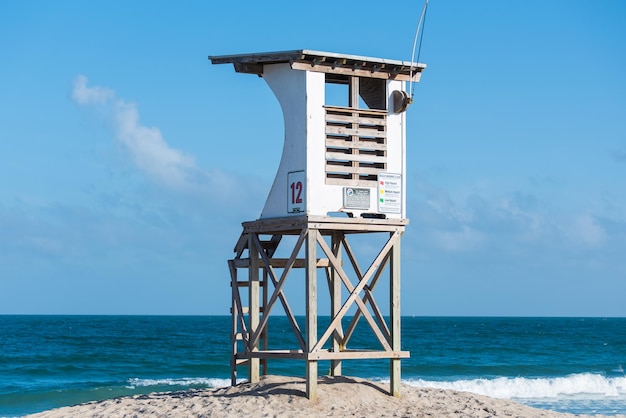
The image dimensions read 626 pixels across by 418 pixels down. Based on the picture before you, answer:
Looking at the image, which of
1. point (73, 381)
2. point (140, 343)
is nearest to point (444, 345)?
point (140, 343)

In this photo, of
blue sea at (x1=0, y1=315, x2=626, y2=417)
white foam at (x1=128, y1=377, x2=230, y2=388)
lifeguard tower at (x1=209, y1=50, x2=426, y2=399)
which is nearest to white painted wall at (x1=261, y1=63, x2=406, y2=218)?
lifeguard tower at (x1=209, y1=50, x2=426, y2=399)

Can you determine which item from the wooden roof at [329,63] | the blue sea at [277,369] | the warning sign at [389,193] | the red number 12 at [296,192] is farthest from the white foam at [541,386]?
the red number 12 at [296,192]

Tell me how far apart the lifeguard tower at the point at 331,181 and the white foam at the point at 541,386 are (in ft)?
48.8

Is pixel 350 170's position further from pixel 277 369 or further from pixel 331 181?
pixel 277 369

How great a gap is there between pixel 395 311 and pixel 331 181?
2.30m

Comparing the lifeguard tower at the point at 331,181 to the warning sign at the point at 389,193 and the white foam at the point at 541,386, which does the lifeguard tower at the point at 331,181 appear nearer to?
the warning sign at the point at 389,193

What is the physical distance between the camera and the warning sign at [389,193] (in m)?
15.4

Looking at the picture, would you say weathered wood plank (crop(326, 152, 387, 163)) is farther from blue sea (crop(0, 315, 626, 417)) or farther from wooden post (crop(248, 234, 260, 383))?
blue sea (crop(0, 315, 626, 417))

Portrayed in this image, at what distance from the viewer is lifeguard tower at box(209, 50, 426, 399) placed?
1477 centimetres

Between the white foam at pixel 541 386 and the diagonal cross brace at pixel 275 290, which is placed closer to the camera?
the diagonal cross brace at pixel 275 290

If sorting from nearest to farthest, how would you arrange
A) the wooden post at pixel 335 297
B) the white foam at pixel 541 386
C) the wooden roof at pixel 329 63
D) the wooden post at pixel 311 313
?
the wooden post at pixel 311 313, the wooden roof at pixel 329 63, the wooden post at pixel 335 297, the white foam at pixel 541 386

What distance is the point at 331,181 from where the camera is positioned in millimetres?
14969

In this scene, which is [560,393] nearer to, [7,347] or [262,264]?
[262,264]

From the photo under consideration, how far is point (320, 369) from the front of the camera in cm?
3281
